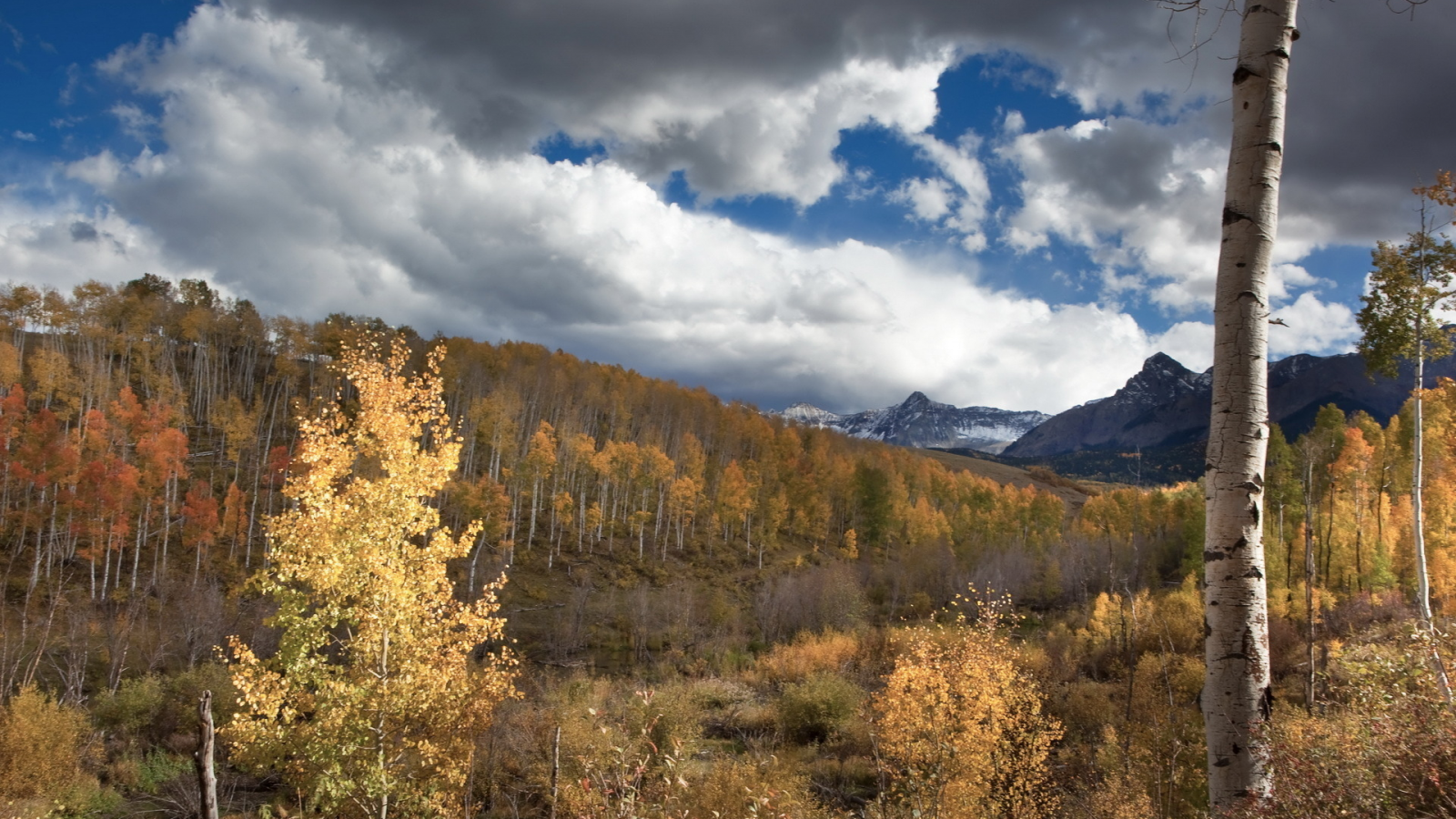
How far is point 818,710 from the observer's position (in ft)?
88.4

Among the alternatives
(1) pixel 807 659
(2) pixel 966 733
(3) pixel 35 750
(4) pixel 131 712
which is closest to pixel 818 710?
(1) pixel 807 659

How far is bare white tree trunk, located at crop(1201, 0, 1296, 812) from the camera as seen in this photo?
3.29 meters

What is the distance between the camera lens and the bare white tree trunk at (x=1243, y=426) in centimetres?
329

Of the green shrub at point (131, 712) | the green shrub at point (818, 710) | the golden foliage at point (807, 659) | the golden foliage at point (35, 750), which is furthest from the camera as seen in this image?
the golden foliage at point (807, 659)

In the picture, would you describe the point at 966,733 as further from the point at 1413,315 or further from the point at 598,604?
the point at 598,604

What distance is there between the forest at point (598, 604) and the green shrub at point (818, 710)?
0.68 feet

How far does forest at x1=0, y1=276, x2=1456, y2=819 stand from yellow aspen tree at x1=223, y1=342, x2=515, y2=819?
0.23 feet

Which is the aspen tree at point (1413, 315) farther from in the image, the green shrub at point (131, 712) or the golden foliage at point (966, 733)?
the green shrub at point (131, 712)

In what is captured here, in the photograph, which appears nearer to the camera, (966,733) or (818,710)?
(966,733)

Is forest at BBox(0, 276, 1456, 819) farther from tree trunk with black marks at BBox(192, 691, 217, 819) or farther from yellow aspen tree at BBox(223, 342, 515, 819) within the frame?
tree trunk with black marks at BBox(192, 691, 217, 819)

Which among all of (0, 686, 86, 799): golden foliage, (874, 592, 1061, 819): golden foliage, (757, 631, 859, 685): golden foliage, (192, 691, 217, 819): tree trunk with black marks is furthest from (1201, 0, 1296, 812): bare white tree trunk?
(757, 631, 859, 685): golden foliage

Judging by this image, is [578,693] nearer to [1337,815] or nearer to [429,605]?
[429,605]

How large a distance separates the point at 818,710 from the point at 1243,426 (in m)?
26.4

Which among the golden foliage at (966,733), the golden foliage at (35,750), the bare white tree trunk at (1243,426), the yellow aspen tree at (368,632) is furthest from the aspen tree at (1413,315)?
the golden foliage at (35,750)
